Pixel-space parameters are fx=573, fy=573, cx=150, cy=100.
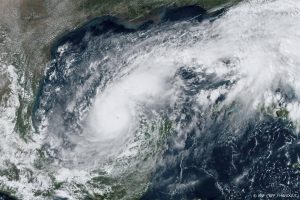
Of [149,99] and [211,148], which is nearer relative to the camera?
[211,148]

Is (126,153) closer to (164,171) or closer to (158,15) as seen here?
(164,171)

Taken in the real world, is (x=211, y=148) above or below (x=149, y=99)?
below

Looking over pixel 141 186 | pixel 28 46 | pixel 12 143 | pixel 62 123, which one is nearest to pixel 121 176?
pixel 141 186
